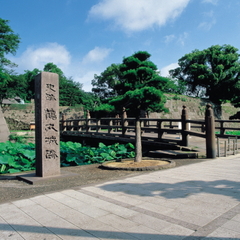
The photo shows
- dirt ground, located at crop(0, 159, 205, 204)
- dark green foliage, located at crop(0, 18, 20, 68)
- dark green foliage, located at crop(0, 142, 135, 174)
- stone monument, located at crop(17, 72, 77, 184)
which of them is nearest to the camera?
dirt ground, located at crop(0, 159, 205, 204)

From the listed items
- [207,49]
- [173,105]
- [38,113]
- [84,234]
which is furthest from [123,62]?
[207,49]

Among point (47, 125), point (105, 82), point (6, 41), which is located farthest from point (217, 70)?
point (47, 125)

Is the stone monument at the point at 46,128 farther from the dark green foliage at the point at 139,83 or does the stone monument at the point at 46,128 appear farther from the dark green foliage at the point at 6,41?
the dark green foliage at the point at 6,41

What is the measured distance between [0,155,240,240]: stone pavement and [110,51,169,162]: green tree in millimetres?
2470

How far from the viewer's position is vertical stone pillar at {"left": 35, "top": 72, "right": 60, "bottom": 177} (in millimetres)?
5121

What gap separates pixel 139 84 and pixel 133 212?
419cm

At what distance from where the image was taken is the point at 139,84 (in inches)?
256

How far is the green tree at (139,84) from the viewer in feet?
20.8

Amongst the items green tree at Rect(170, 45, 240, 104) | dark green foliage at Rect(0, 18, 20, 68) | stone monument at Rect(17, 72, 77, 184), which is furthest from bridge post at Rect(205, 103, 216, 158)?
green tree at Rect(170, 45, 240, 104)

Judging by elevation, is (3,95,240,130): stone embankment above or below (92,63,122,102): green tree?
below

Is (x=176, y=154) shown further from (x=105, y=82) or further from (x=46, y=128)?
(x=105, y=82)

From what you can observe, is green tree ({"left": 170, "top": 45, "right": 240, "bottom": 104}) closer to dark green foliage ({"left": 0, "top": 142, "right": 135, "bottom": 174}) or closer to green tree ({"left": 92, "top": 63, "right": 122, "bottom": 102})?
green tree ({"left": 92, "top": 63, "right": 122, "bottom": 102})

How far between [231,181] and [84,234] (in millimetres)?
3121

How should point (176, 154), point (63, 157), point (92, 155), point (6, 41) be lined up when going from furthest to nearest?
point (6, 41) → point (63, 157) → point (92, 155) → point (176, 154)
